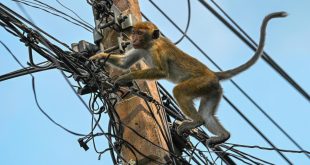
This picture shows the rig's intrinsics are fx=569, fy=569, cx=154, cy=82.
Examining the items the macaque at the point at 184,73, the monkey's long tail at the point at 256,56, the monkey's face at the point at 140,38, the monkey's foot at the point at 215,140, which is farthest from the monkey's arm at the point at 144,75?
the monkey's foot at the point at 215,140

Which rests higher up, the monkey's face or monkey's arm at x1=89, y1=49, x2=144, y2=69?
the monkey's face

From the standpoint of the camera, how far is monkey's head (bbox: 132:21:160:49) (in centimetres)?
686

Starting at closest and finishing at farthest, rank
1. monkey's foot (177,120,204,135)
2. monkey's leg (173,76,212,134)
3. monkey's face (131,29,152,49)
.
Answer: monkey's foot (177,120,204,135) → monkey's leg (173,76,212,134) → monkey's face (131,29,152,49)

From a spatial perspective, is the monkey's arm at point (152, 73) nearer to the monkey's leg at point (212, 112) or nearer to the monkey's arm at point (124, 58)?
the monkey's arm at point (124, 58)

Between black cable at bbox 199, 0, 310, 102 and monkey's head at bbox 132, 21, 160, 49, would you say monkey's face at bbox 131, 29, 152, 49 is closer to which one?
monkey's head at bbox 132, 21, 160, 49

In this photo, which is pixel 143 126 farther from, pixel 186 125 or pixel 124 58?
pixel 124 58

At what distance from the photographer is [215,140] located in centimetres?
654

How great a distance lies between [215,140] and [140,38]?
155 cm

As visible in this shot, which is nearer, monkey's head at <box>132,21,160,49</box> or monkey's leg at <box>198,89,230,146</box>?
monkey's leg at <box>198,89,230,146</box>

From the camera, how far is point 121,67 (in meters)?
6.64

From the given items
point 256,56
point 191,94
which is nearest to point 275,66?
point 256,56

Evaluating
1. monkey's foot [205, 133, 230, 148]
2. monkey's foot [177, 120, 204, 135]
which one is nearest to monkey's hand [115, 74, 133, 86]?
monkey's foot [177, 120, 204, 135]

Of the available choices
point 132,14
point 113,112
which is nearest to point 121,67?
point 132,14

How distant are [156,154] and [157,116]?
0.52m
